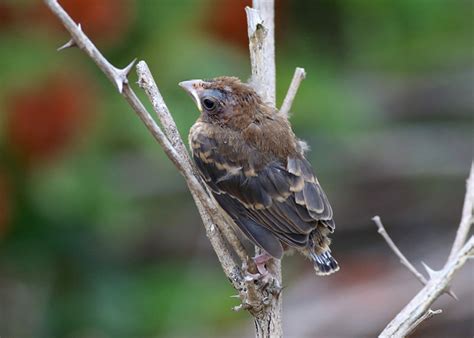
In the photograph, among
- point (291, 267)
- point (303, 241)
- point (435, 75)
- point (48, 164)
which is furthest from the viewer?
point (435, 75)

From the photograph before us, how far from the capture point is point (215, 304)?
16.9 feet

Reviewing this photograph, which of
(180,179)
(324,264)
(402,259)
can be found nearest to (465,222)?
(402,259)

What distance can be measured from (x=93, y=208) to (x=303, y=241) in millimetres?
1910

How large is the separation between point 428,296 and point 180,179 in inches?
151

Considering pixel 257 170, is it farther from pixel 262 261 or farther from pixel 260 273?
pixel 260 273

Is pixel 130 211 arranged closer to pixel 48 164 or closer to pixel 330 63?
pixel 48 164

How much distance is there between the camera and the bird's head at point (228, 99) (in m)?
3.58

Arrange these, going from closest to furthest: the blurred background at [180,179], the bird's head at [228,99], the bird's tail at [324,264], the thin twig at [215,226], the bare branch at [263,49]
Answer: the thin twig at [215,226], the bare branch at [263,49], the bird's tail at [324,264], the bird's head at [228,99], the blurred background at [180,179]

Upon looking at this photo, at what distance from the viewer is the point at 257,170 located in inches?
139

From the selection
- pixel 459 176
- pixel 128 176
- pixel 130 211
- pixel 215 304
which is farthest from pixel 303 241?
pixel 459 176

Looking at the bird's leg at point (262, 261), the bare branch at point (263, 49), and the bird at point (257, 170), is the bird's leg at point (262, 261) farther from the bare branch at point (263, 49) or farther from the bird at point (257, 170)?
the bird at point (257, 170)

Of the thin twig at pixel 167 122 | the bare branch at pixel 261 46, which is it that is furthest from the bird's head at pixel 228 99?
the thin twig at pixel 167 122

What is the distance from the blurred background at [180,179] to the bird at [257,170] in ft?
3.66

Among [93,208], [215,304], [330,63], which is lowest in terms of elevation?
[215,304]
